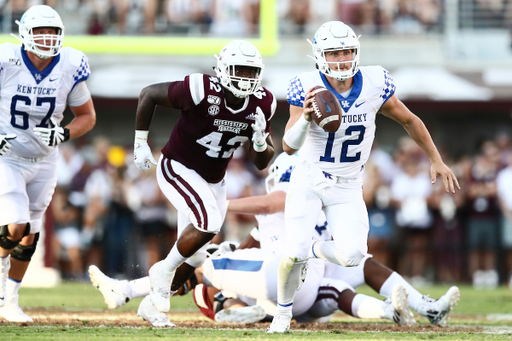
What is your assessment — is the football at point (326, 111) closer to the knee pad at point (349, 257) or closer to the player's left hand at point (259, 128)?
the player's left hand at point (259, 128)

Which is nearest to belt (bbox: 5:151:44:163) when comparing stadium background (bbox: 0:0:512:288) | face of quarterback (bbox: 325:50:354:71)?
face of quarterback (bbox: 325:50:354:71)

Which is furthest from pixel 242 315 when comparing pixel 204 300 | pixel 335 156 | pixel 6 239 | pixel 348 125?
pixel 6 239

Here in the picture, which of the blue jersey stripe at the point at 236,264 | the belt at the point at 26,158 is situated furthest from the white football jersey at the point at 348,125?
the belt at the point at 26,158

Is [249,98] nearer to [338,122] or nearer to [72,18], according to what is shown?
[338,122]

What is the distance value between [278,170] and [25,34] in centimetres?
225

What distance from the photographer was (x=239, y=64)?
Result: 5195mm

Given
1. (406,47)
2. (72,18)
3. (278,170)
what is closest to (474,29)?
(406,47)

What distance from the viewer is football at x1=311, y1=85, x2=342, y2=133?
15.7 feet

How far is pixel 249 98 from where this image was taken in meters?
5.43

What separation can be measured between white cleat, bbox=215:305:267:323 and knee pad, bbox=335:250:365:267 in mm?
840

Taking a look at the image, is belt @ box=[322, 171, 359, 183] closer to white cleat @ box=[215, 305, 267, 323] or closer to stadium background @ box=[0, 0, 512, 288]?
white cleat @ box=[215, 305, 267, 323]

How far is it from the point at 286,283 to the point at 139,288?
4.27ft

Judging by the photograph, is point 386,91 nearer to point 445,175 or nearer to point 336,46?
point 336,46

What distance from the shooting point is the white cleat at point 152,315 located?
533 cm
